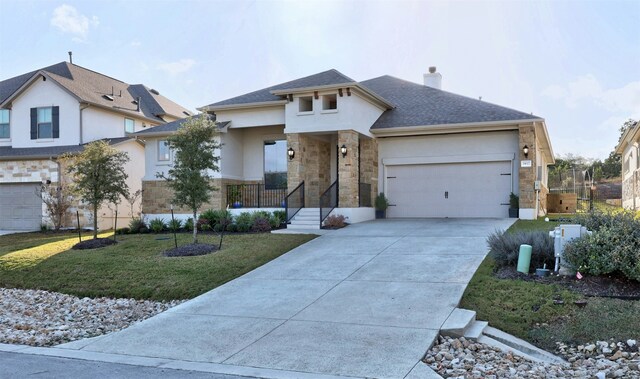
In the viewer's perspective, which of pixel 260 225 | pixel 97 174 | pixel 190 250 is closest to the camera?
pixel 190 250

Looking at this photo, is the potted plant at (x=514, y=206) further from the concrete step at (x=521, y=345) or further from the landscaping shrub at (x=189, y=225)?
the concrete step at (x=521, y=345)

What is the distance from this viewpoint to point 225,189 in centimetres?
1995

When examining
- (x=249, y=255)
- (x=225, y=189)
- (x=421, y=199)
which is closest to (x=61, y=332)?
(x=249, y=255)

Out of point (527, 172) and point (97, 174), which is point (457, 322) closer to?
point (527, 172)

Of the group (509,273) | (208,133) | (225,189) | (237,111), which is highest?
(237,111)

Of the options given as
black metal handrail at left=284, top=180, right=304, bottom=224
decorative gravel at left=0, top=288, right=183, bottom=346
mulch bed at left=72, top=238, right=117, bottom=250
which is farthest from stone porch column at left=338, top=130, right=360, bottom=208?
decorative gravel at left=0, top=288, right=183, bottom=346

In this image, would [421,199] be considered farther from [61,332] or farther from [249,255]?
[61,332]

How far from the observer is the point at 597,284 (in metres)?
8.29

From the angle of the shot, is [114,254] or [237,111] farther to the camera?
[237,111]

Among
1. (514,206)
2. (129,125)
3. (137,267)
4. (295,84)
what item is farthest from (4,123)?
(514,206)

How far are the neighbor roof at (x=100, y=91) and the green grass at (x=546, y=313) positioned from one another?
68.4ft

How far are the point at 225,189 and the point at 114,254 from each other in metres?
6.86

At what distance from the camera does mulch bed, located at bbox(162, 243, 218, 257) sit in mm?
12844

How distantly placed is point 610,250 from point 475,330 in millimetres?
3192
